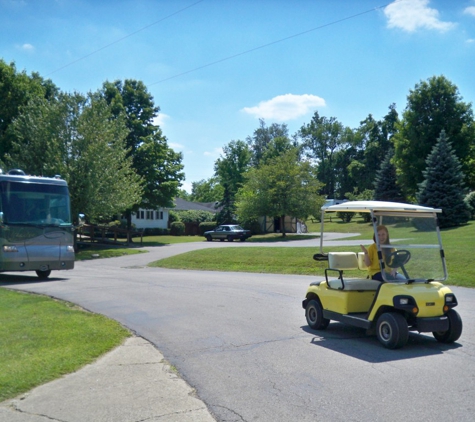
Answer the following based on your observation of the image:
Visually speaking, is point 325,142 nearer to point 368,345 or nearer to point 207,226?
point 207,226

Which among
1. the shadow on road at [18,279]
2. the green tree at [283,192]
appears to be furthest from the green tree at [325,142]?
the shadow on road at [18,279]

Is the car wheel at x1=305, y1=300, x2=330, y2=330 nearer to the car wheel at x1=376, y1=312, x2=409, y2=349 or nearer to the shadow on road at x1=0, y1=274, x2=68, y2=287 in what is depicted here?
the car wheel at x1=376, y1=312, x2=409, y2=349

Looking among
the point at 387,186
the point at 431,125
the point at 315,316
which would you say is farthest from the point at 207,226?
the point at 315,316

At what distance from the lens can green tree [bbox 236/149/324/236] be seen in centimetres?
4534

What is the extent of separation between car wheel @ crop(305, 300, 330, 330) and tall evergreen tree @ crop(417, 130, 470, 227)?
33504mm

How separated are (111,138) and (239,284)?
817 inches

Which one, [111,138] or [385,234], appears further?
[111,138]

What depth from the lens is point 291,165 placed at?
46.8 meters

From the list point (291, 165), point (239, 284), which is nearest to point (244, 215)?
point (291, 165)

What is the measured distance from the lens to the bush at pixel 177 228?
6016cm

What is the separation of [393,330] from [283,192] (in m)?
38.6

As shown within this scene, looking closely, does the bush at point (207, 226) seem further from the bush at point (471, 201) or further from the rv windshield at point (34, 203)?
the rv windshield at point (34, 203)

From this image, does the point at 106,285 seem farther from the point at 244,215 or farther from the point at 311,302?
the point at 244,215

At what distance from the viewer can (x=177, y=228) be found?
60.2 meters
